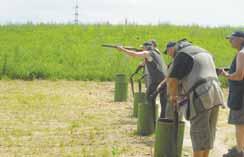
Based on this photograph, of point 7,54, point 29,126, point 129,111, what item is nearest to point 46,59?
point 7,54

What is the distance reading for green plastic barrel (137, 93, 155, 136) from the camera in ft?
26.9

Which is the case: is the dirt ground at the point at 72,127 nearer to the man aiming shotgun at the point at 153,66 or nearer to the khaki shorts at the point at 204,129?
the man aiming shotgun at the point at 153,66

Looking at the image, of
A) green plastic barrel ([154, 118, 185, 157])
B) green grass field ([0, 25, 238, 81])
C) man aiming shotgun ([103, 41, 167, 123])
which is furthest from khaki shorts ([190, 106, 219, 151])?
green grass field ([0, 25, 238, 81])

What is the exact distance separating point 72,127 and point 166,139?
3015 mm

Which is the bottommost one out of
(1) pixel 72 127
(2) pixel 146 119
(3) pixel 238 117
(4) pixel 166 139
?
(1) pixel 72 127

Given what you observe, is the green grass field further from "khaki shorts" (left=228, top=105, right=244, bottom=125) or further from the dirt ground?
"khaki shorts" (left=228, top=105, right=244, bottom=125)

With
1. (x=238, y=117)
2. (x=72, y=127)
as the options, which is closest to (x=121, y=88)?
(x=72, y=127)

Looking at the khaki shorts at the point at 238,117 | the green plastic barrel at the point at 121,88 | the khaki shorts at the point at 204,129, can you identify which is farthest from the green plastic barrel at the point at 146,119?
the green plastic barrel at the point at 121,88

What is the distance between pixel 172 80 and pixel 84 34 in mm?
17888

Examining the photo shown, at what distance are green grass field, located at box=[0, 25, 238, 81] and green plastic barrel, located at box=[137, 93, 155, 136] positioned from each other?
9.26 meters

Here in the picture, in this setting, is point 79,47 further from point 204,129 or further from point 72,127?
point 204,129

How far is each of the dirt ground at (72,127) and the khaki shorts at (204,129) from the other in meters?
1.70

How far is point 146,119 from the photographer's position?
26.9 ft

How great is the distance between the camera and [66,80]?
17375 millimetres
